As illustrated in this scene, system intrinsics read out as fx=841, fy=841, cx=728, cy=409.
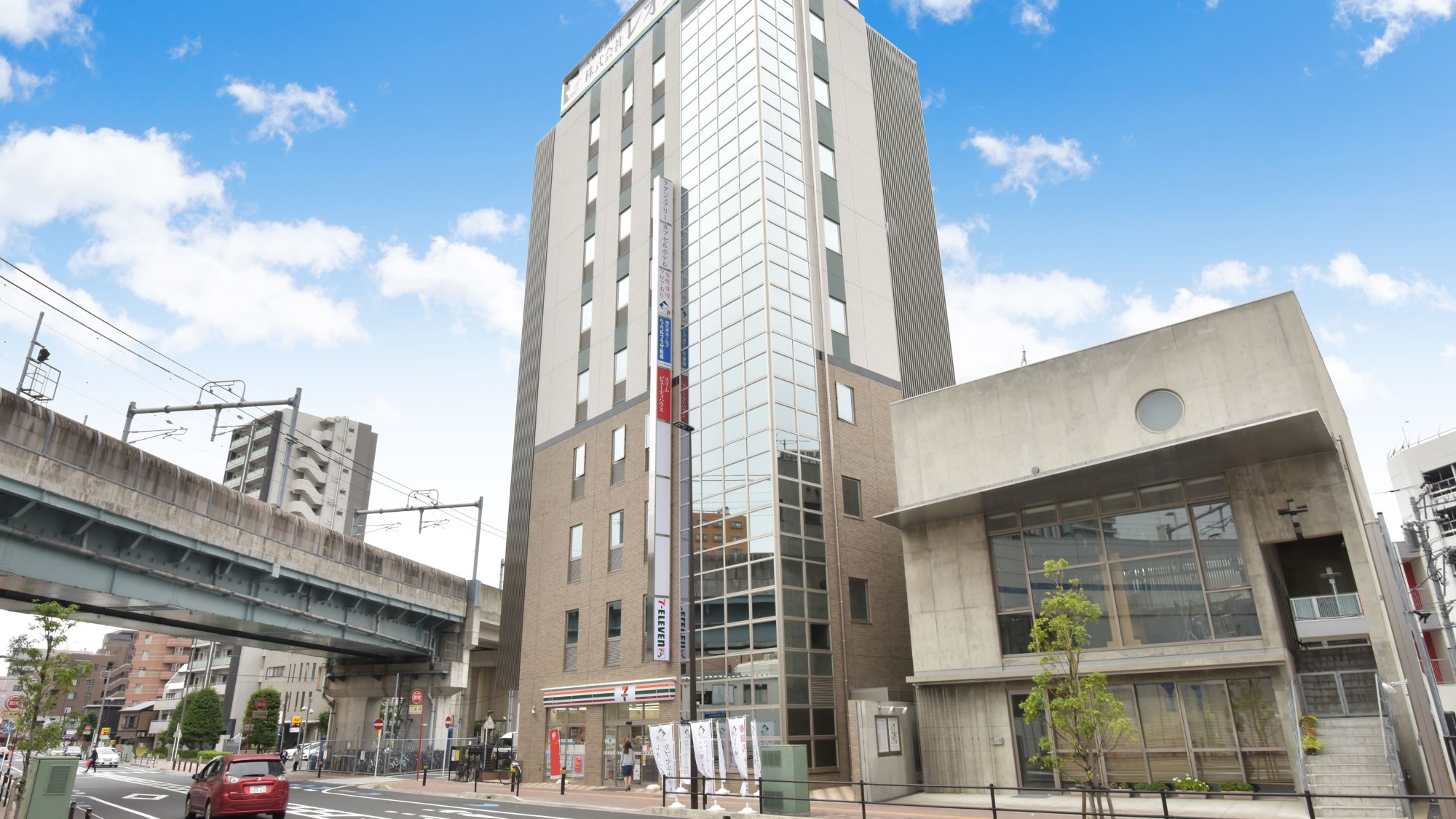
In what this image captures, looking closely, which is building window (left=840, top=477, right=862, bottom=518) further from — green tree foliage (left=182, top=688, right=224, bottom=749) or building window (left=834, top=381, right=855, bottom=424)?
green tree foliage (left=182, top=688, right=224, bottom=749)

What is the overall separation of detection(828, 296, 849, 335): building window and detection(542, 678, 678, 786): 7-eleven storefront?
1572 centimetres

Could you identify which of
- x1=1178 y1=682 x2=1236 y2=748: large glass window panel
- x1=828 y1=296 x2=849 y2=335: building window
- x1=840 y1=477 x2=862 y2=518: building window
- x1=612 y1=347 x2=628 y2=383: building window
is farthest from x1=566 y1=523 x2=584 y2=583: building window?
x1=1178 y1=682 x2=1236 y2=748: large glass window panel

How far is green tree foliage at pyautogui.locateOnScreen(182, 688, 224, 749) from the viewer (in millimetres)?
81625

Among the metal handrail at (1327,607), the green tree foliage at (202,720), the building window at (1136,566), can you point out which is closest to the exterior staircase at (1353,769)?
the metal handrail at (1327,607)

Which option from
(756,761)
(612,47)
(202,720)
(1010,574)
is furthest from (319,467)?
Result: (1010,574)

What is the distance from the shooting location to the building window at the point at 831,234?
3681 centimetres

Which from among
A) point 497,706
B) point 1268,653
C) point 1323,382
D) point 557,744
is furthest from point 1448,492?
point 497,706

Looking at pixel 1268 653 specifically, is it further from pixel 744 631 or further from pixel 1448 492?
pixel 1448 492

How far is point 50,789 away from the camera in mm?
17938

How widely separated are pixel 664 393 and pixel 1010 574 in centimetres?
1461

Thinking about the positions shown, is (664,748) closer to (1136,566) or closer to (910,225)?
(1136,566)

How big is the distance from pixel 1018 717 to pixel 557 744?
2126 cm

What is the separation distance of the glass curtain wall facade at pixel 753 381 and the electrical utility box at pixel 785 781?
8067 millimetres

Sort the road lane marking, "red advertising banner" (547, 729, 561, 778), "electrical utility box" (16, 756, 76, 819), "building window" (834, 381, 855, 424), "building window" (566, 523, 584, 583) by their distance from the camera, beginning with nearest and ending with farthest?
1. "electrical utility box" (16, 756, 76, 819)
2. the road lane marking
3. "building window" (834, 381, 855, 424)
4. "red advertising banner" (547, 729, 561, 778)
5. "building window" (566, 523, 584, 583)
